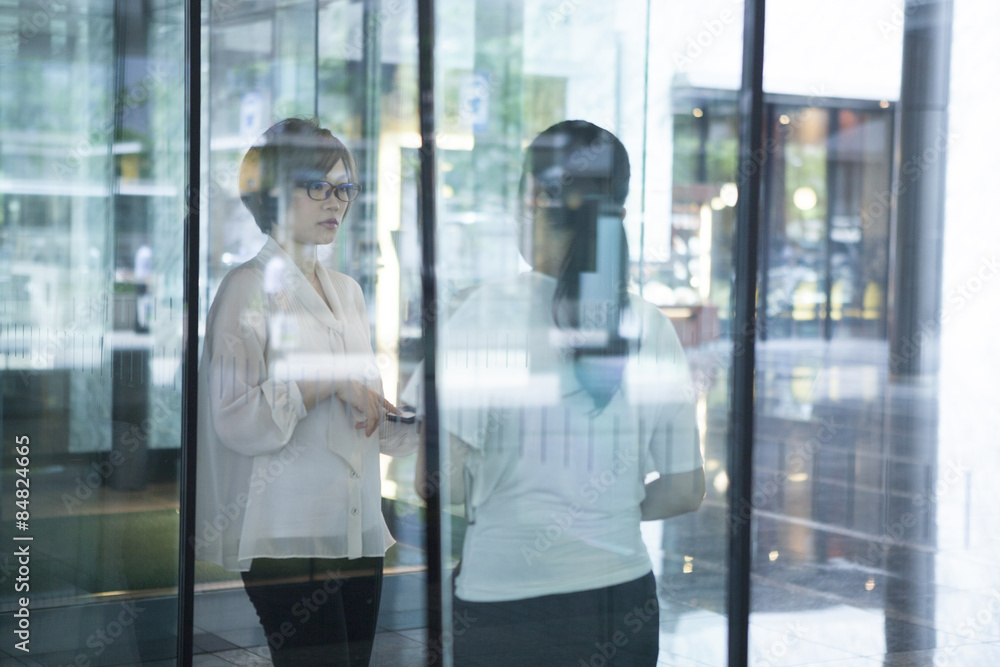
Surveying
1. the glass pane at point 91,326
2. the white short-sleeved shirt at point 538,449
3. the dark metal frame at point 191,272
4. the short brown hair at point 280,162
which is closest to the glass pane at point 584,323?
the white short-sleeved shirt at point 538,449

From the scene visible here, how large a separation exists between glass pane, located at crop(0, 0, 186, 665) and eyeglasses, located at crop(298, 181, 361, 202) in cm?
39

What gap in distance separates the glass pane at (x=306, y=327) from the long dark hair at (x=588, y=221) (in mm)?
463

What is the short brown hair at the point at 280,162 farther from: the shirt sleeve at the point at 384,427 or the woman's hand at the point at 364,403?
the woman's hand at the point at 364,403

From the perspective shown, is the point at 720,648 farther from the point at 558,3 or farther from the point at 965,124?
the point at 965,124

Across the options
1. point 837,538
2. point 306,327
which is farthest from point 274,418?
point 837,538

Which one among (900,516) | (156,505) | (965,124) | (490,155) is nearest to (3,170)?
(156,505)

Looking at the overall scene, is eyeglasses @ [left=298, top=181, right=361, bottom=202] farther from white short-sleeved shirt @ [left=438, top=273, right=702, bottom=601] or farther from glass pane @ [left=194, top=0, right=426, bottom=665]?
white short-sleeved shirt @ [left=438, top=273, right=702, bottom=601]

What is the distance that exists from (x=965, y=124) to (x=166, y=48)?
4.90 meters

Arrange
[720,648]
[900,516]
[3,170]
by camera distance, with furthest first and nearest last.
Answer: [900,516] → [720,648] → [3,170]

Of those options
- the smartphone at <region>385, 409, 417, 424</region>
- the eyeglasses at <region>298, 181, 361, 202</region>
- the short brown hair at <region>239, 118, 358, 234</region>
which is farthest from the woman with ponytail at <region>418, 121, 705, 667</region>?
the short brown hair at <region>239, 118, 358, 234</region>

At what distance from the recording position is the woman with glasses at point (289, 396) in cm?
352

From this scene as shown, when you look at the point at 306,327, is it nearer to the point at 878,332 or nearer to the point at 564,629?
the point at 564,629

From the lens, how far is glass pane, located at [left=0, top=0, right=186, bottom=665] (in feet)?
11.5

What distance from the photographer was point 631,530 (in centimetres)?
390
